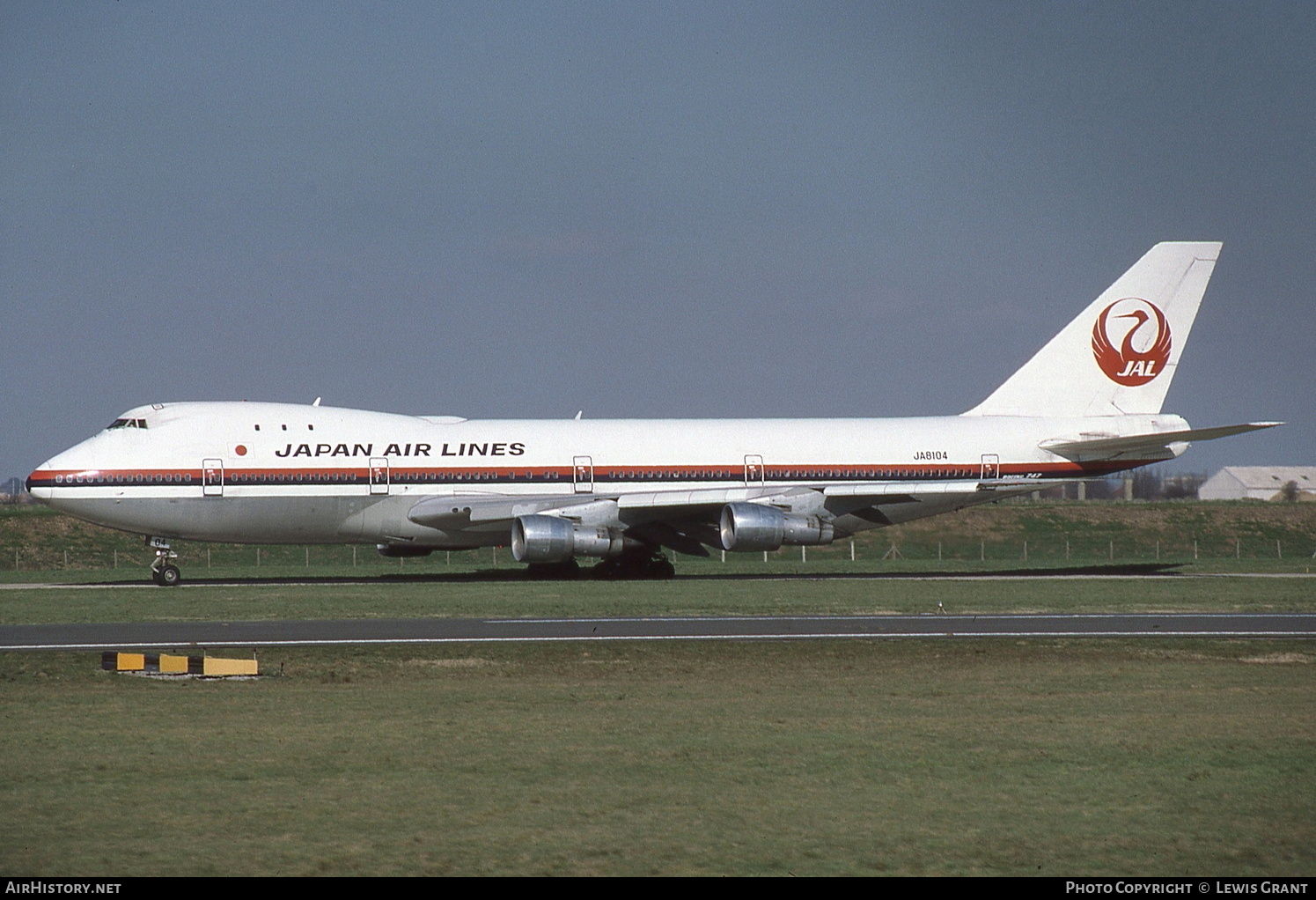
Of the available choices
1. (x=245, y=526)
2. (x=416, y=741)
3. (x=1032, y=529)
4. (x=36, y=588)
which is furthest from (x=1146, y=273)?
(x=416, y=741)

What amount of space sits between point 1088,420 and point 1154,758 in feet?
113

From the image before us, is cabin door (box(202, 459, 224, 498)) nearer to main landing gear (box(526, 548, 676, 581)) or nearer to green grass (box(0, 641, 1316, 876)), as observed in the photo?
main landing gear (box(526, 548, 676, 581))

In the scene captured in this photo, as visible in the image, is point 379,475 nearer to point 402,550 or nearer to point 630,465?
point 402,550

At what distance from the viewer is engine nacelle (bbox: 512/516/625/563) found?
39.3 m

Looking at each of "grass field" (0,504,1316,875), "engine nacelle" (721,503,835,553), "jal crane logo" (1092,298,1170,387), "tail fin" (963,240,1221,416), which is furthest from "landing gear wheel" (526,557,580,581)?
"grass field" (0,504,1316,875)

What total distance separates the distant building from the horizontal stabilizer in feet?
358

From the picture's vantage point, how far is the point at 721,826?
10578 mm

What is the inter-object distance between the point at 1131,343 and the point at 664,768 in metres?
37.8

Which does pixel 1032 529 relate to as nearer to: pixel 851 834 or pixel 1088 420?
pixel 1088 420

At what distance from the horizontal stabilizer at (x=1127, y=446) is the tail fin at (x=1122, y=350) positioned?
1.86 meters

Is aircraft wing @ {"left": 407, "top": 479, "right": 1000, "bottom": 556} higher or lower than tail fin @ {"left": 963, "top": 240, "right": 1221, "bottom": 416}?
lower

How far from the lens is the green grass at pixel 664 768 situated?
9805mm

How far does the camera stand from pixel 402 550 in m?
43.8
